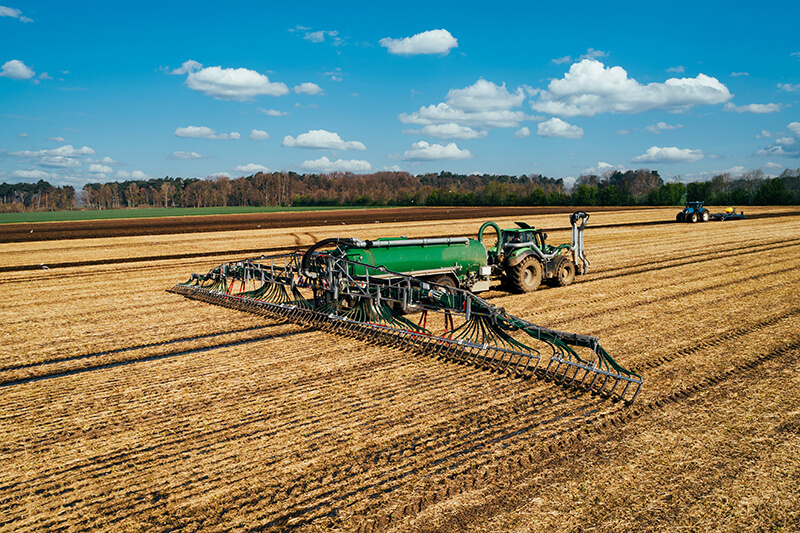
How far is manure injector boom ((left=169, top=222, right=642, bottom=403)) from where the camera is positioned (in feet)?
27.6

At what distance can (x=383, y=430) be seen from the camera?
674cm

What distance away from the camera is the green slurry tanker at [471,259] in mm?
12273

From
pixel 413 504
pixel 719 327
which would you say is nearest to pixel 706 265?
pixel 719 327

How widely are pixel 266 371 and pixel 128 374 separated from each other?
7.77 feet

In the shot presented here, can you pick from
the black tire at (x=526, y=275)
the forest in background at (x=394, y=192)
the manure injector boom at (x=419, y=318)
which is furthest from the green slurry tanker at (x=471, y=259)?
the forest in background at (x=394, y=192)

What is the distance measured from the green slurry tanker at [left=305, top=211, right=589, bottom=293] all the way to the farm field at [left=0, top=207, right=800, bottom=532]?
1.74 meters

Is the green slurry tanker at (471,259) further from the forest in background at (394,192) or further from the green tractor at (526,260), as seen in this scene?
the forest in background at (394,192)

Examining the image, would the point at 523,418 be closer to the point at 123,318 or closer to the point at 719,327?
the point at 719,327

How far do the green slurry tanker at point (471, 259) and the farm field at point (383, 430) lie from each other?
5.71 ft

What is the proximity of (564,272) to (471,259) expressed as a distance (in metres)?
4.18

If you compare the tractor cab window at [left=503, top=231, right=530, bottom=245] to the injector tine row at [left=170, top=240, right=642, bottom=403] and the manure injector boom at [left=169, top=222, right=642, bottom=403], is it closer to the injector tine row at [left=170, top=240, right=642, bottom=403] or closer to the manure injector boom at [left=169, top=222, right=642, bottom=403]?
the manure injector boom at [left=169, top=222, right=642, bottom=403]

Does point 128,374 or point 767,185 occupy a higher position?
point 767,185

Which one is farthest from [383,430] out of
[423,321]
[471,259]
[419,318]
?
[471,259]

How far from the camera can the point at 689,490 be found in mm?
5359
